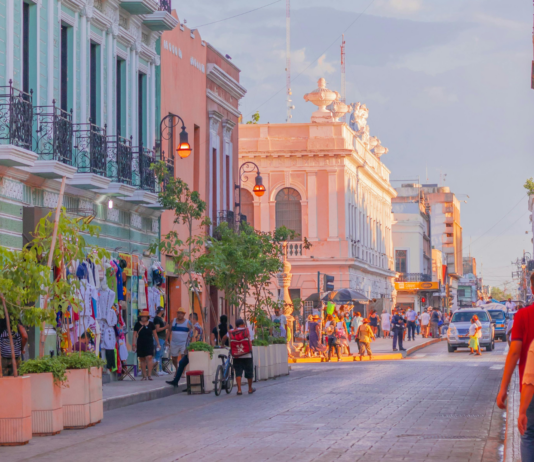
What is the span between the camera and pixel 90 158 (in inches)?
829

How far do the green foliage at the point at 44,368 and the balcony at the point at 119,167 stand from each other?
28.2 ft

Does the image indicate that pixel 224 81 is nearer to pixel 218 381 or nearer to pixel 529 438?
pixel 218 381

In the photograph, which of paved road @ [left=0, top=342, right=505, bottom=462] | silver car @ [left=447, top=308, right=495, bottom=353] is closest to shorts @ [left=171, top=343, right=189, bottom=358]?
paved road @ [left=0, top=342, right=505, bottom=462]

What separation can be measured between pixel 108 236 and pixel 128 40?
5.24 m

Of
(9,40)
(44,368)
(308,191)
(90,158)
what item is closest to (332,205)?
(308,191)

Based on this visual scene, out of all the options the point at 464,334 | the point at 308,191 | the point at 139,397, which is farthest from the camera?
the point at 308,191

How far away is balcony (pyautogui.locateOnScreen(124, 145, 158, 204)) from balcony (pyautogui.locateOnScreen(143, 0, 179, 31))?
138 inches

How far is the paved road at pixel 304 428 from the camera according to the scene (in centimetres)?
1124

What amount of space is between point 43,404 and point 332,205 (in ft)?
143

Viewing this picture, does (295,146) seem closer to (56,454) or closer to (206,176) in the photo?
(206,176)

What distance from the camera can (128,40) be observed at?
25.2 metres

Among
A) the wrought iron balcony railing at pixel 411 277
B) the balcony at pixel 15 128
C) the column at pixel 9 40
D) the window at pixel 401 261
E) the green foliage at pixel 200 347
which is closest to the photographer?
the balcony at pixel 15 128

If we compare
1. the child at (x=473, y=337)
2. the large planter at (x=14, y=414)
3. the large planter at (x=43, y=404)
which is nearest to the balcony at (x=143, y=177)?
the large planter at (x=43, y=404)

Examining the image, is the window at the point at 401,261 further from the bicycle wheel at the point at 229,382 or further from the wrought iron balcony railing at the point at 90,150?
the bicycle wheel at the point at 229,382
